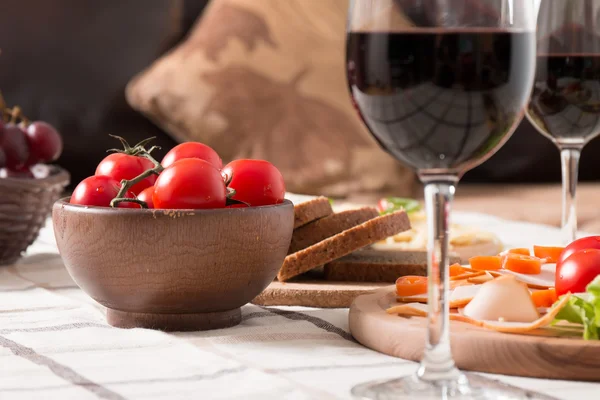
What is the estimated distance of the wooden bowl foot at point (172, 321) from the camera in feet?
3.71

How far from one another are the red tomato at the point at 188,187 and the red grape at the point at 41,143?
690 millimetres

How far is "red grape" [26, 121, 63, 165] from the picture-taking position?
172 centimetres

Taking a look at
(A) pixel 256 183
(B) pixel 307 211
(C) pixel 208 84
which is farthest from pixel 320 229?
(C) pixel 208 84

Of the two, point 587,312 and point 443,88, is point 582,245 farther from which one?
point 443,88

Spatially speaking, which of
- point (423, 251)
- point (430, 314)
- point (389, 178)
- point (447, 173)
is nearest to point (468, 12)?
point (447, 173)

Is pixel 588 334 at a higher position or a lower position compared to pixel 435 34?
lower

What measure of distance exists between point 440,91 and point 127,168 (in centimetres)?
52

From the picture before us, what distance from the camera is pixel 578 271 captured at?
3.50 feet

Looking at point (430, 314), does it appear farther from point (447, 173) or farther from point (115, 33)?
point (115, 33)

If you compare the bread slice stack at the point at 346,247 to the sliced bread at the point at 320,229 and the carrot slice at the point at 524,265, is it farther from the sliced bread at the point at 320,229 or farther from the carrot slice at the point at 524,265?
the carrot slice at the point at 524,265

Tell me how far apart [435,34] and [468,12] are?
37mm

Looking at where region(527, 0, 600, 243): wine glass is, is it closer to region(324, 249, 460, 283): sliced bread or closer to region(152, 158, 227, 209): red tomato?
region(324, 249, 460, 283): sliced bread

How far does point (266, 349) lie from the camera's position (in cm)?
104

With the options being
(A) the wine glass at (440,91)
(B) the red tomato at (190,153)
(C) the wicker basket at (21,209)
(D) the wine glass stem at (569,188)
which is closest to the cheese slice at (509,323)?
(A) the wine glass at (440,91)
